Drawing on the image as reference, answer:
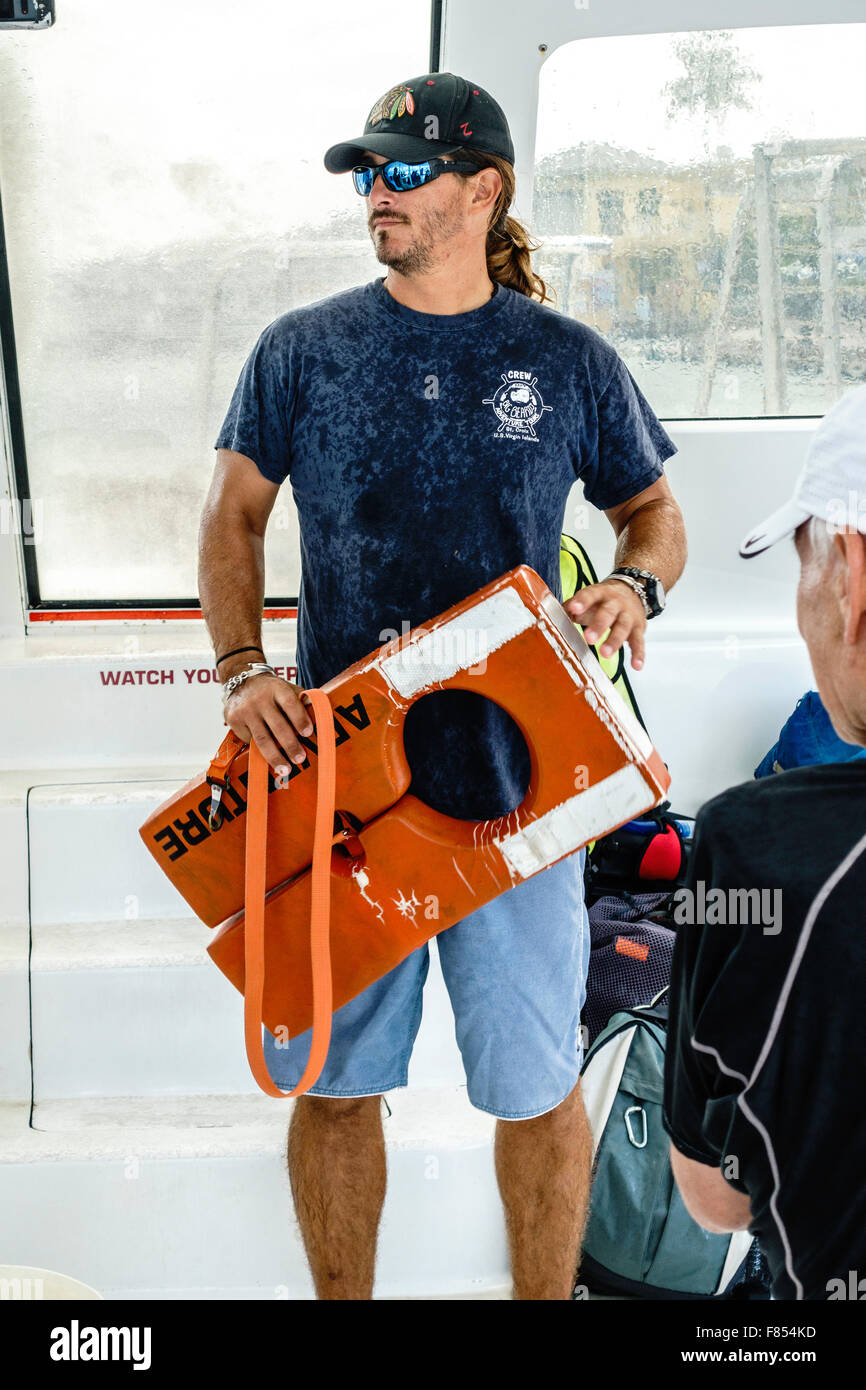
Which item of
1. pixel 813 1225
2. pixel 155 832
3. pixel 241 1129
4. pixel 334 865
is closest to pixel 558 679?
pixel 334 865

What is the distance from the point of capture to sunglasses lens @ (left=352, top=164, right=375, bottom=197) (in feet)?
5.55

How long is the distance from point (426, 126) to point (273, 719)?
3.00ft

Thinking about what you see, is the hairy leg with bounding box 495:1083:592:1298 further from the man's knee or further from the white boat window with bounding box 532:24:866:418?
the white boat window with bounding box 532:24:866:418

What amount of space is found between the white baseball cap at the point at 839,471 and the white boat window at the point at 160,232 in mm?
2030

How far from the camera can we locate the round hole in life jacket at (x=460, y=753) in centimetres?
166

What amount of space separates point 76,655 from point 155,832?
3.47 ft

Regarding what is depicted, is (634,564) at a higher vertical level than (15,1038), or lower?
higher

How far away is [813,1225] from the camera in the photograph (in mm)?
757

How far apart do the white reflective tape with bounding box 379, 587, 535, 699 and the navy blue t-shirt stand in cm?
20

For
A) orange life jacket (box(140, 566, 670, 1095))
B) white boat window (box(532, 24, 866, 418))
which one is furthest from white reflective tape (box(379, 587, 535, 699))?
A: white boat window (box(532, 24, 866, 418))

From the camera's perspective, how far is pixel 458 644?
4.71ft

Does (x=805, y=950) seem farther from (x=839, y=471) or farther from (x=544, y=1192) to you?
(x=544, y=1192)

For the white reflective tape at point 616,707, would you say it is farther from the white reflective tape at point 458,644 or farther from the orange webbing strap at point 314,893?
the orange webbing strap at point 314,893

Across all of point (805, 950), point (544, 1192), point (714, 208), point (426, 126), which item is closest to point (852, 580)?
point (805, 950)
